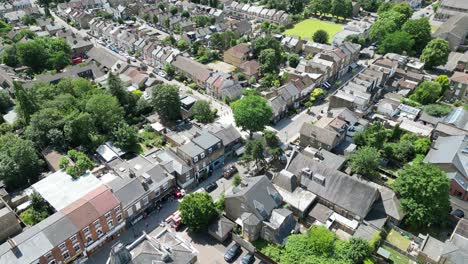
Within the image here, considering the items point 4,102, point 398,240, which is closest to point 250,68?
point 398,240

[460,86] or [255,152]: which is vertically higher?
[460,86]

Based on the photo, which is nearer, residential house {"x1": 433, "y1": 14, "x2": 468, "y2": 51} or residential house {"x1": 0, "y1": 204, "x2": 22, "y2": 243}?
residential house {"x1": 0, "y1": 204, "x2": 22, "y2": 243}

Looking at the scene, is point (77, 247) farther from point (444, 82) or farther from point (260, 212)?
point (444, 82)

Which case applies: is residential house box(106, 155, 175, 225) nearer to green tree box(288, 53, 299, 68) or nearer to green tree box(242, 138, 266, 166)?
green tree box(242, 138, 266, 166)

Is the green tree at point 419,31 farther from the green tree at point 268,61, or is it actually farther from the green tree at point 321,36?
the green tree at point 268,61

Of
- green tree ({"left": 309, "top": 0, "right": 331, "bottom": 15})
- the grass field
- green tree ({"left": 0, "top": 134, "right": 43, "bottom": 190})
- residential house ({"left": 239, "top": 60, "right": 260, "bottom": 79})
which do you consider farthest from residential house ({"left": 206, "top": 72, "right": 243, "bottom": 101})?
green tree ({"left": 309, "top": 0, "right": 331, "bottom": 15})
